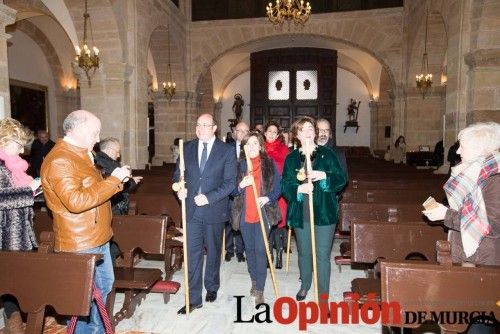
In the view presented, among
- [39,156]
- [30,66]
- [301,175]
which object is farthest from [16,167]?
[30,66]

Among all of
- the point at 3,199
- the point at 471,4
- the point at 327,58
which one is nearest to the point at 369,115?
the point at 327,58

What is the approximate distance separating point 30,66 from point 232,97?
10098 mm

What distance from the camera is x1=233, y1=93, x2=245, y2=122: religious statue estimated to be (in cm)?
1955

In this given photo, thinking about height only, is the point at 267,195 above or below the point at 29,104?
below

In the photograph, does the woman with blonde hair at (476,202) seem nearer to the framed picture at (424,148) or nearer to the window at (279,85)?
the framed picture at (424,148)

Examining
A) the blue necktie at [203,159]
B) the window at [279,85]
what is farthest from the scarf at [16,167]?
the window at [279,85]

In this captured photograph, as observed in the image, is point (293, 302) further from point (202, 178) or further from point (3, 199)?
point (3, 199)

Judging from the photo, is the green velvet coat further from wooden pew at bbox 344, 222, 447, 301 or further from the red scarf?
the red scarf

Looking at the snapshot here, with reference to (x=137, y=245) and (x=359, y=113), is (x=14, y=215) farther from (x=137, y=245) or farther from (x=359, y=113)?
(x=359, y=113)

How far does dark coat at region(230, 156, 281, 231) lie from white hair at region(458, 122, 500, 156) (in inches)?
68.8

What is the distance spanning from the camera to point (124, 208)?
3.98m

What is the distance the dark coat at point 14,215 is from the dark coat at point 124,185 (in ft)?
3.05

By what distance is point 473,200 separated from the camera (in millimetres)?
2111

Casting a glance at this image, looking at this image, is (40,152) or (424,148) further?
(424,148)
